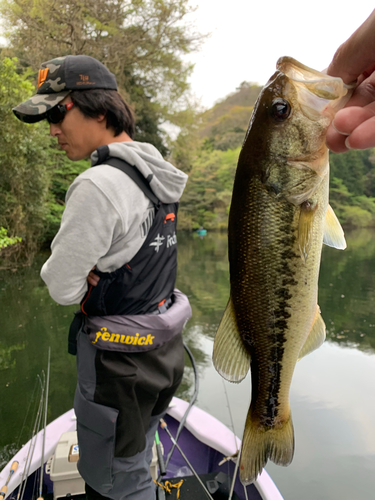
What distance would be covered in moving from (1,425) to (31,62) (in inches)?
622

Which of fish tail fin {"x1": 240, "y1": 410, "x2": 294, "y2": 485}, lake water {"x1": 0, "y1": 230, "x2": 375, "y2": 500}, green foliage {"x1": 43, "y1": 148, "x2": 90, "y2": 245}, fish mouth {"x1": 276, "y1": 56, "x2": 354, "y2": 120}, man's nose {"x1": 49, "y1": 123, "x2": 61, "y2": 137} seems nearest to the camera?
fish mouth {"x1": 276, "y1": 56, "x2": 354, "y2": 120}

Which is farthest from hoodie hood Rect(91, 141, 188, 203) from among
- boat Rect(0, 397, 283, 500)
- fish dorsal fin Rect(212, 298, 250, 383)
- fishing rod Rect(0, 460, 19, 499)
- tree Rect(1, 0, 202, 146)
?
tree Rect(1, 0, 202, 146)

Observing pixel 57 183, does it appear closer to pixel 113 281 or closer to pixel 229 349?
pixel 113 281

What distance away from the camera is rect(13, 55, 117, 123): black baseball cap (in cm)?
179

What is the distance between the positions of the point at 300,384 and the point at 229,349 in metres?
3.94

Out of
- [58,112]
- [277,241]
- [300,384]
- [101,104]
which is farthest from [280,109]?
[300,384]

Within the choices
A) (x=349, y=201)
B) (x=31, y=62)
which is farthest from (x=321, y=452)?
(x=349, y=201)

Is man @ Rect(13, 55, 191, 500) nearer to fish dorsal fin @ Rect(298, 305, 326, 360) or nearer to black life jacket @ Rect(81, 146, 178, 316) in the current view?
black life jacket @ Rect(81, 146, 178, 316)

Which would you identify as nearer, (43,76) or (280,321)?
(280,321)

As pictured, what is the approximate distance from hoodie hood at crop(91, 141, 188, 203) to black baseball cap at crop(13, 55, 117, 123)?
1.31 feet

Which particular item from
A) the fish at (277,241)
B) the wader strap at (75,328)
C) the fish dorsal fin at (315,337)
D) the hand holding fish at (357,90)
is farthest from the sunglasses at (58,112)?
the fish dorsal fin at (315,337)

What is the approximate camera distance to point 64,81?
5.89 ft

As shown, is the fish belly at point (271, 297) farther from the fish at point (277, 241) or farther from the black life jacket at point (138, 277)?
the black life jacket at point (138, 277)

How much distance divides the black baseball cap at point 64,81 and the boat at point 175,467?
6.60 feet
